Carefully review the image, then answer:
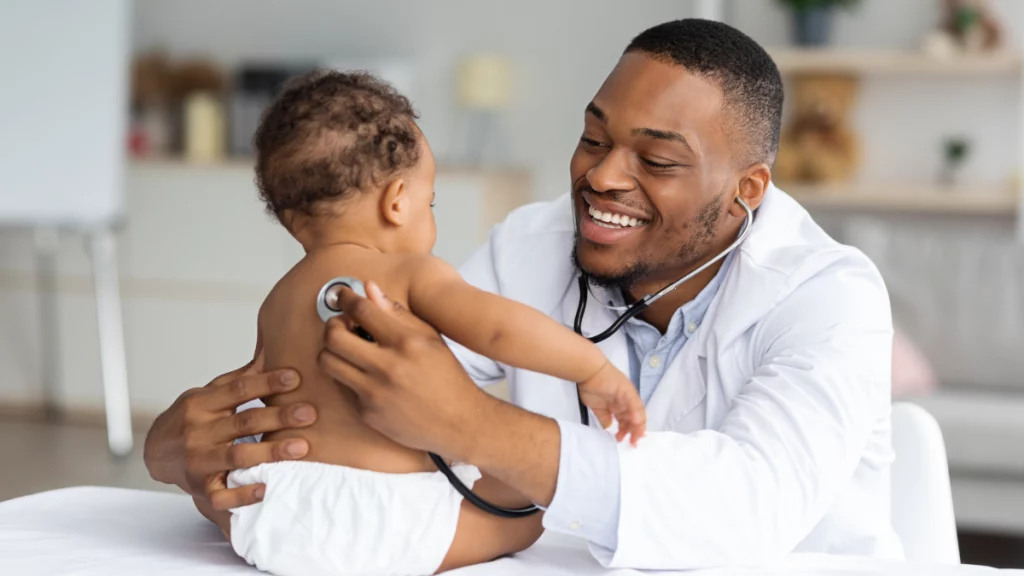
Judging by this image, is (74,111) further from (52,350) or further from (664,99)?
(664,99)

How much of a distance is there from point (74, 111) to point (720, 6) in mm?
2395

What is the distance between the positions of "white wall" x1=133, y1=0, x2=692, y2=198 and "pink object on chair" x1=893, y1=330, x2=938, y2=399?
1793 mm

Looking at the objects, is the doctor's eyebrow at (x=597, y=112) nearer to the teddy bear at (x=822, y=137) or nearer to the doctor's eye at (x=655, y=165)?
the doctor's eye at (x=655, y=165)

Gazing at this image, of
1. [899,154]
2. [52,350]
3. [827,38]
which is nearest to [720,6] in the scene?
[827,38]

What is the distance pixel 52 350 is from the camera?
514 centimetres

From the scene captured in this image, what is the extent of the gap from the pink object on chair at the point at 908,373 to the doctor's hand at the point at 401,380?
2.68 metres

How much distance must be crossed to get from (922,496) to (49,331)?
4379 millimetres

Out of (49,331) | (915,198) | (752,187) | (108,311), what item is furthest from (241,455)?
(49,331)

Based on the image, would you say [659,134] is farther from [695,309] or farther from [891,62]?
[891,62]

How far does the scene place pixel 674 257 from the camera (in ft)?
4.98

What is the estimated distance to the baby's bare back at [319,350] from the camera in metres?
1.10

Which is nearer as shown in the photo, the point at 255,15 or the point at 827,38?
the point at 827,38

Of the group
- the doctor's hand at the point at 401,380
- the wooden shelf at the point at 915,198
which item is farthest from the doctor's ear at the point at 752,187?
the wooden shelf at the point at 915,198

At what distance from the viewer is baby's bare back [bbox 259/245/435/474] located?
3.60ft
